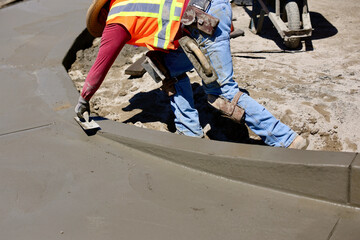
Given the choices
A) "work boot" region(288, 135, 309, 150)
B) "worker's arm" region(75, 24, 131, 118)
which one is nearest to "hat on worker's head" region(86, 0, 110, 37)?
"worker's arm" region(75, 24, 131, 118)

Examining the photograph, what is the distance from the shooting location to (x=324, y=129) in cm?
363

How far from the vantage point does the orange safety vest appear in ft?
10.3

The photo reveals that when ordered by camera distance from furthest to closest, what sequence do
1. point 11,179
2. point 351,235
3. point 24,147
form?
point 24,147 < point 11,179 < point 351,235

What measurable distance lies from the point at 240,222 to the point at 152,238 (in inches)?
21.6

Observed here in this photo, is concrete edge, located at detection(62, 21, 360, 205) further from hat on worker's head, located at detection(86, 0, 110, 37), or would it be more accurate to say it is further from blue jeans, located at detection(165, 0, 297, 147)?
hat on worker's head, located at detection(86, 0, 110, 37)

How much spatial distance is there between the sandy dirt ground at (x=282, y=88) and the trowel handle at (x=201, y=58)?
912 mm

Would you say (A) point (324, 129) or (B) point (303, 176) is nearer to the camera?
(B) point (303, 176)

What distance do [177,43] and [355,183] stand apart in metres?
1.70

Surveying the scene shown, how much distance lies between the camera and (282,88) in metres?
4.30

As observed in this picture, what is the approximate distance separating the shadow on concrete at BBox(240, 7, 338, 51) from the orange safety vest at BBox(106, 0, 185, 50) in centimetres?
282

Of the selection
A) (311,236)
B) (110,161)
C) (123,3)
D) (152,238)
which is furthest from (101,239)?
(123,3)

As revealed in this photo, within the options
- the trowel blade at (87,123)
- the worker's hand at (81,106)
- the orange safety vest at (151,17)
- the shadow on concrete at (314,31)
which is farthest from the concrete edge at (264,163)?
the shadow on concrete at (314,31)

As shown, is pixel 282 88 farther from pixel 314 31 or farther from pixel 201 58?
pixel 314 31

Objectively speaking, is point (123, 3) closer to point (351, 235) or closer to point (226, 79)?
point (226, 79)
